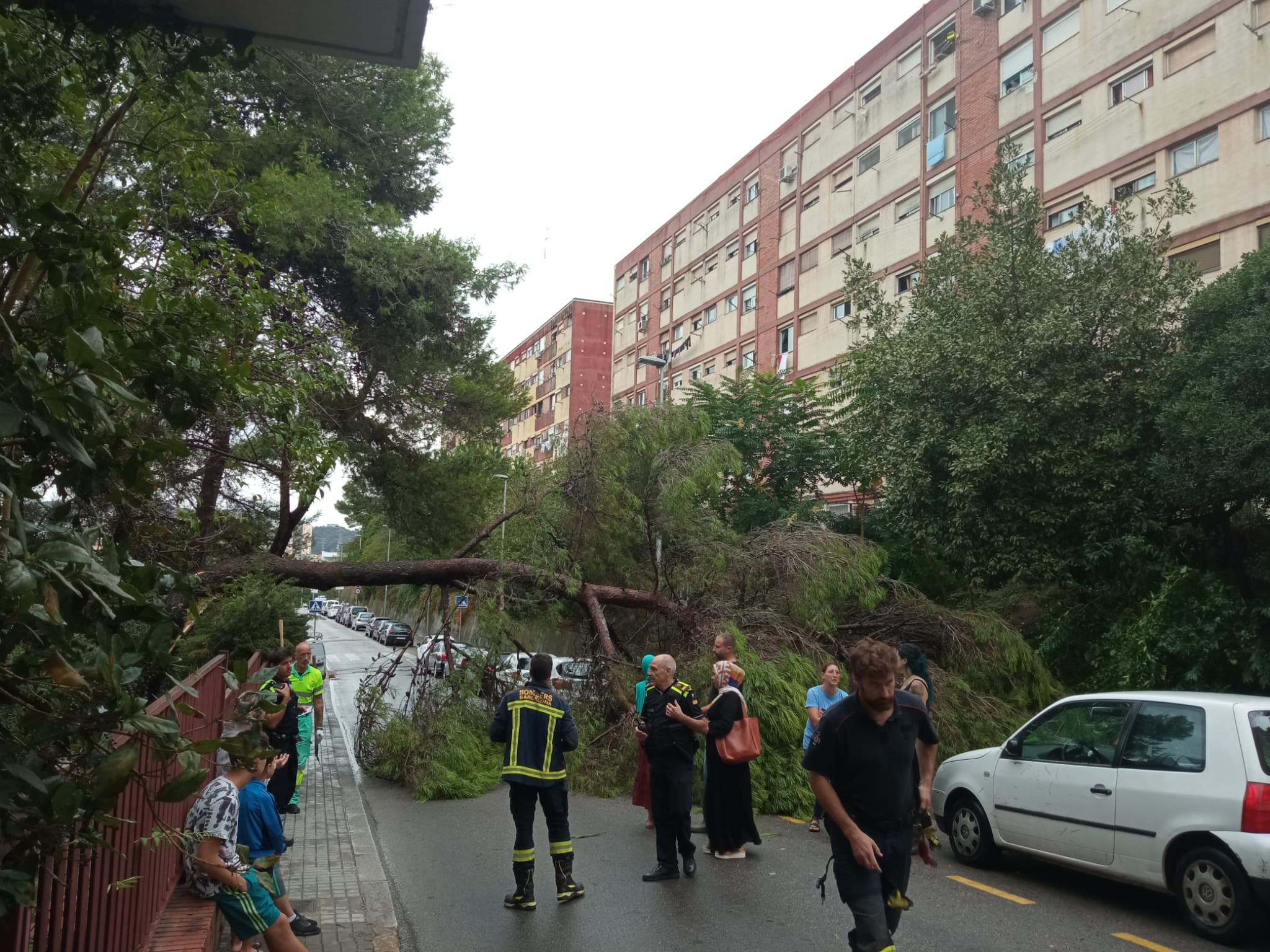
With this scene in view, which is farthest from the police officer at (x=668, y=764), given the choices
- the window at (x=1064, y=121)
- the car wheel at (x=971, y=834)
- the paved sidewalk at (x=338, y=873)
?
the window at (x=1064, y=121)

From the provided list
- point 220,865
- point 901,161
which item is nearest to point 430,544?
point 220,865

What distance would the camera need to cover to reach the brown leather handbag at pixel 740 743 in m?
7.39

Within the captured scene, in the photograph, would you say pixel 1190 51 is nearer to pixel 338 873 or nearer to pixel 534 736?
pixel 534 736

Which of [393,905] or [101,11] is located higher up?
[101,11]

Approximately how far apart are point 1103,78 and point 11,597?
28.5m

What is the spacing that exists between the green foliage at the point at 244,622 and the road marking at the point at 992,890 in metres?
9.38

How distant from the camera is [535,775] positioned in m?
6.54

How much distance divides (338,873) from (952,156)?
1142 inches

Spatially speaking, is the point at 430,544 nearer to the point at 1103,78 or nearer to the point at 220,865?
the point at 220,865

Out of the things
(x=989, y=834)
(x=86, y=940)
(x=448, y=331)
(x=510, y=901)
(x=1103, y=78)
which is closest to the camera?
(x=86, y=940)

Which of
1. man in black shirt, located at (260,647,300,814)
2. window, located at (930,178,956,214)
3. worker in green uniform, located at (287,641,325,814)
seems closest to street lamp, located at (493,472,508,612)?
worker in green uniform, located at (287,641,325,814)

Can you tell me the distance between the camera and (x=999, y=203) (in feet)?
54.1

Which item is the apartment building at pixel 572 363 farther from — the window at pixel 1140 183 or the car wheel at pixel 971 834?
the car wheel at pixel 971 834

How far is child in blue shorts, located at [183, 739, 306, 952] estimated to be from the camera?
14.3 ft
